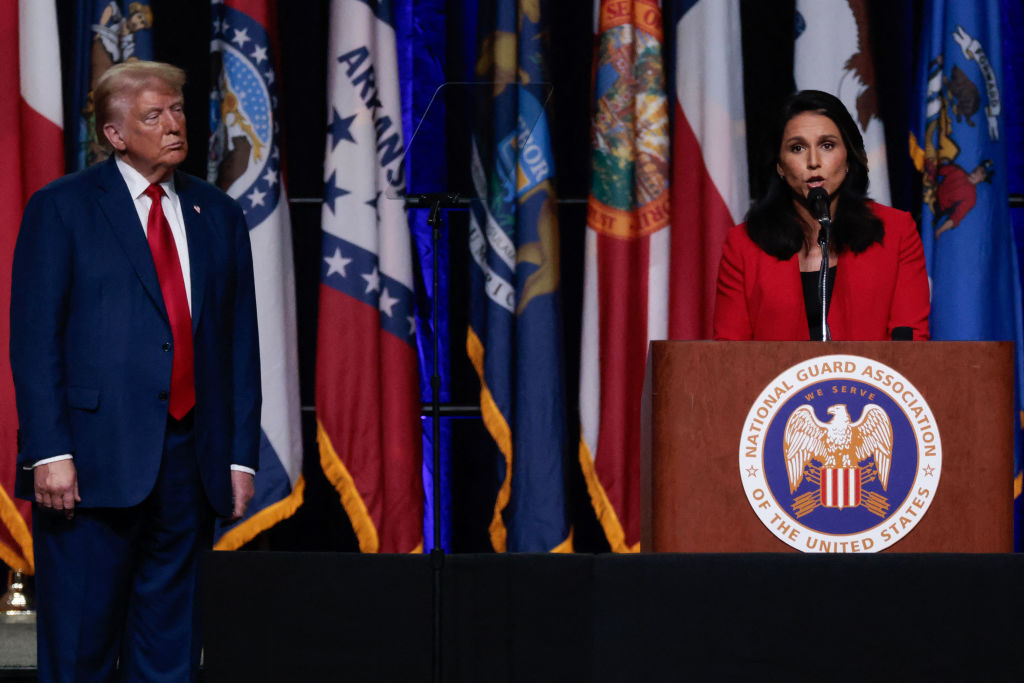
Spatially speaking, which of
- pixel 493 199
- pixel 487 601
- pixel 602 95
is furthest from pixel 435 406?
pixel 602 95

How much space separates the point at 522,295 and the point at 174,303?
4.48ft

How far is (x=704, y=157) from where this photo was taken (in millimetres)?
3494

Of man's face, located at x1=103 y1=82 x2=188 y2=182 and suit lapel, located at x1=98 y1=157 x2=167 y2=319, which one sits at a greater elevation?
man's face, located at x1=103 y1=82 x2=188 y2=182

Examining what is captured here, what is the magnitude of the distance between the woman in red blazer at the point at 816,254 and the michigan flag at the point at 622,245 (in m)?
0.98

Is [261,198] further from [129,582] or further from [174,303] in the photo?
[129,582]

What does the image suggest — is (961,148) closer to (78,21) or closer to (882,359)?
(882,359)

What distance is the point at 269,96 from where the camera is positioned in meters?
3.45

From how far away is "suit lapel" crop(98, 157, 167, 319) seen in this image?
89.3 inches

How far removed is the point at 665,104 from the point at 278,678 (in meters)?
2.34

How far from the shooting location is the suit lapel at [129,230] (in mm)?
2268

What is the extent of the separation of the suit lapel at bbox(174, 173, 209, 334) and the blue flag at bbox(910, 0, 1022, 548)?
220cm

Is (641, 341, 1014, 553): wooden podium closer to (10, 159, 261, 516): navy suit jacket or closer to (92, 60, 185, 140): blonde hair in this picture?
(10, 159, 261, 516): navy suit jacket

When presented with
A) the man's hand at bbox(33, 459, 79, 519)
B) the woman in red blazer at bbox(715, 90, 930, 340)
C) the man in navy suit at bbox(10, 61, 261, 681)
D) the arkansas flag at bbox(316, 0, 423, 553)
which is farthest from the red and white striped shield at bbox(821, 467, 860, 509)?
the arkansas flag at bbox(316, 0, 423, 553)

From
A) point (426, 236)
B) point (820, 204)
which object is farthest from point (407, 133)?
point (820, 204)
